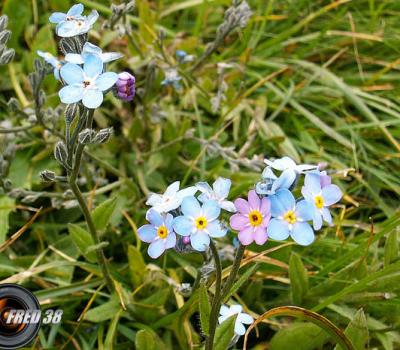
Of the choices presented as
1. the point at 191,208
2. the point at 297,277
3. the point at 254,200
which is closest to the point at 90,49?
the point at 191,208

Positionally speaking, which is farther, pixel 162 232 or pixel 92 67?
pixel 162 232

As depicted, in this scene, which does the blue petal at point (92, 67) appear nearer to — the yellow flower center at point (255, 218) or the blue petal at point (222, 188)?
the blue petal at point (222, 188)

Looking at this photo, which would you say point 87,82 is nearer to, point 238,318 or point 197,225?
point 197,225

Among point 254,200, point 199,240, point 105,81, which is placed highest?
point 105,81

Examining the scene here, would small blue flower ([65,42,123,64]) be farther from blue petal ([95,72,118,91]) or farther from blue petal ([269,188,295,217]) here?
blue petal ([269,188,295,217])

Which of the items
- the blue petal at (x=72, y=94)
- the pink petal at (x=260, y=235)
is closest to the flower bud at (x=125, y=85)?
the blue petal at (x=72, y=94)
